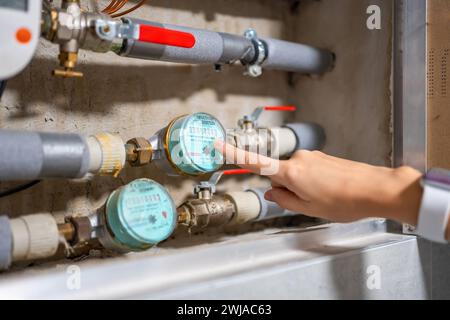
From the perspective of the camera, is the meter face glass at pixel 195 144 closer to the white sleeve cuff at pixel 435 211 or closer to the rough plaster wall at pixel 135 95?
the rough plaster wall at pixel 135 95

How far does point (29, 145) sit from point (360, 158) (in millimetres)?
739

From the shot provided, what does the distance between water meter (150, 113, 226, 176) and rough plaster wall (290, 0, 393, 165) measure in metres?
0.38

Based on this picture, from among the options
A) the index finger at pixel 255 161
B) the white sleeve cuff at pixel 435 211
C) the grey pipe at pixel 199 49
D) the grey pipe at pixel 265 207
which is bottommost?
the grey pipe at pixel 265 207

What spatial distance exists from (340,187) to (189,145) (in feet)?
0.92

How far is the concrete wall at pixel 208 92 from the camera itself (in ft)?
3.00

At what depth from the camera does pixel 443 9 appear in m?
1.00

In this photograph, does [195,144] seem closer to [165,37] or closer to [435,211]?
[165,37]

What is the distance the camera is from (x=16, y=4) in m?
0.63

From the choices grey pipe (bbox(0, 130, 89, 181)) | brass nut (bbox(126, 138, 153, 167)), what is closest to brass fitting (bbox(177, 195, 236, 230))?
brass nut (bbox(126, 138, 153, 167))

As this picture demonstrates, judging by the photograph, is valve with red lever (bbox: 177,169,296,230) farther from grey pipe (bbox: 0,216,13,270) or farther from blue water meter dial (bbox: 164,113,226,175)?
grey pipe (bbox: 0,216,13,270)

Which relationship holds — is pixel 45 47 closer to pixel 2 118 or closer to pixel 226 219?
pixel 2 118

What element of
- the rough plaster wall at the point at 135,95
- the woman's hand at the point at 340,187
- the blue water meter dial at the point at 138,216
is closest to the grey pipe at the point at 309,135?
the rough plaster wall at the point at 135,95

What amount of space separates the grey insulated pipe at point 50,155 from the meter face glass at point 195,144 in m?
0.13

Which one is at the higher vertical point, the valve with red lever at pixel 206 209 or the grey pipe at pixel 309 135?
the grey pipe at pixel 309 135
